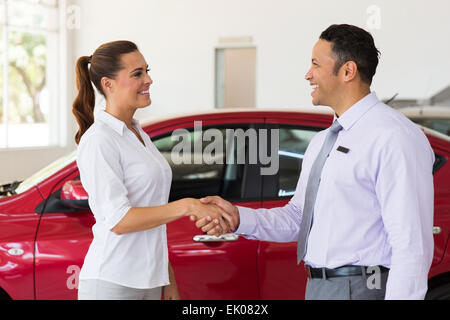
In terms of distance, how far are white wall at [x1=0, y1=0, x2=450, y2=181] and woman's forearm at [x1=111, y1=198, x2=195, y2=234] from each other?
36.8ft

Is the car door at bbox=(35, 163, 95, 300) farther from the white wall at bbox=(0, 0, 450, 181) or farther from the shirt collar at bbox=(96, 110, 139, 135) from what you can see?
the white wall at bbox=(0, 0, 450, 181)

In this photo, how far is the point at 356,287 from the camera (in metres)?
1.77

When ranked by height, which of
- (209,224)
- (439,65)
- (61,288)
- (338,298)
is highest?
(439,65)

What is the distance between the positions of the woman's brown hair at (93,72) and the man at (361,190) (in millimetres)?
683

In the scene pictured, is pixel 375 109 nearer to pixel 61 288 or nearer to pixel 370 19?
pixel 61 288

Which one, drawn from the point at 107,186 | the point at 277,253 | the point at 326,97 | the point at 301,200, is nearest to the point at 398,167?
the point at 326,97

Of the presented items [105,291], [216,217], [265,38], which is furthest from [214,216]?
[265,38]

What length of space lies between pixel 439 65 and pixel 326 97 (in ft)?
37.4

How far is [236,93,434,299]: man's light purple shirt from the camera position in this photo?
1592 millimetres

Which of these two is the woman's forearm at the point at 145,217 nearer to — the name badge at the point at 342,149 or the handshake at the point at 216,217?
the handshake at the point at 216,217

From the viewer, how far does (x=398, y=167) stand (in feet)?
5.34

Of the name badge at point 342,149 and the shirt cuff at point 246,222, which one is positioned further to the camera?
the shirt cuff at point 246,222

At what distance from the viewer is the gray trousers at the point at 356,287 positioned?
1.77m

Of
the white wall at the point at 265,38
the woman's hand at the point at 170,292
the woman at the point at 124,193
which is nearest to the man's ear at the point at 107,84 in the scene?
the woman at the point at 124,193
